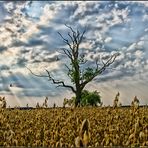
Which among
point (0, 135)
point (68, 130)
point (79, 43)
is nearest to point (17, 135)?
point (0, 135)

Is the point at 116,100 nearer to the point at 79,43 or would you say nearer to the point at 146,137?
the point at 146,137

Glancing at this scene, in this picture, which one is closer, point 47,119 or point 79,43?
point 47,119

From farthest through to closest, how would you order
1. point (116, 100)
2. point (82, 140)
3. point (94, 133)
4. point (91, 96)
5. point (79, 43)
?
point (91, 96)
point (79, 43)
point (116, 100)
point (94, 133)
point (82, 140)

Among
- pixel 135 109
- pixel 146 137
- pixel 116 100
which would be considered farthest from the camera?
pixel 116 100

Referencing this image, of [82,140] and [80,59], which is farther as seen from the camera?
[80,59]

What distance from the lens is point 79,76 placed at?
166ft

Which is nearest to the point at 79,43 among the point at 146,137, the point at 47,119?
the point at 47,119

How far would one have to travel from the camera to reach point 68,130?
34.1 feet

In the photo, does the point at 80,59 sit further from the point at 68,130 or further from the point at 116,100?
the point at 68,130

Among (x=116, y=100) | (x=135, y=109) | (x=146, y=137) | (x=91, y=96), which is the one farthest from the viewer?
(x=91, y=96)

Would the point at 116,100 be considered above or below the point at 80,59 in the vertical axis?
below

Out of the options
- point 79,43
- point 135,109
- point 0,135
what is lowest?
point 0,135

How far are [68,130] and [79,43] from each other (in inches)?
1526

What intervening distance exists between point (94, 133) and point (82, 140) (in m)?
7.86
